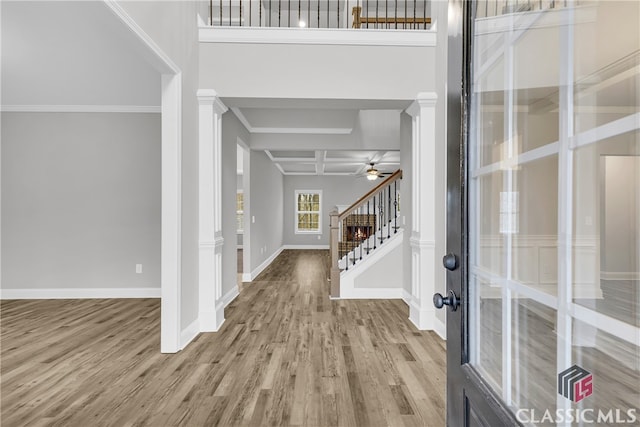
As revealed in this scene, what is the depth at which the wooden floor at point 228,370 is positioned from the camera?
2094 millimetres

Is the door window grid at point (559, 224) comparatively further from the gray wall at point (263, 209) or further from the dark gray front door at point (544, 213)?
the gray wall at point (263, 209)

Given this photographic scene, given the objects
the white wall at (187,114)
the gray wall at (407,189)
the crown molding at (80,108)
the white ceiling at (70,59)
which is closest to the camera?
the white ceiling at (70,59)

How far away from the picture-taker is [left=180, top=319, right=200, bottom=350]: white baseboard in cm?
311

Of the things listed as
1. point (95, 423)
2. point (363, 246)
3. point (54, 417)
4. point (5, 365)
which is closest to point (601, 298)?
point (95, 423)

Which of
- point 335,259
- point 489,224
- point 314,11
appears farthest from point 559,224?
point 314,11

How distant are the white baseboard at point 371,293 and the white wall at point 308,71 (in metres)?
2.67

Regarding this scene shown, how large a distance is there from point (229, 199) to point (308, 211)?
7.56 m

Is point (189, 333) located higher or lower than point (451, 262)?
lower

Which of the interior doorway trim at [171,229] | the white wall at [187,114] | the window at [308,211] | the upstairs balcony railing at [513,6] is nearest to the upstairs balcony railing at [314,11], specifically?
the white wall at [187,114]

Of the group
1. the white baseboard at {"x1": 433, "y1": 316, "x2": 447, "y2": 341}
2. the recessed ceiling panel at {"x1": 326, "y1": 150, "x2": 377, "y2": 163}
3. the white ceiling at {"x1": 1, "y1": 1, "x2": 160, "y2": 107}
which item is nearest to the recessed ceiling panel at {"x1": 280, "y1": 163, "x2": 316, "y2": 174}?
the recessed ceiling panel at {"x1": 326, "y1": 150, "x2": 377, "y2": 163}

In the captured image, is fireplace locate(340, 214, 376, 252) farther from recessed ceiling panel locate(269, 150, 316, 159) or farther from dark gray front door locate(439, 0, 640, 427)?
dark gray front door locate(439, 0, 640, 427)

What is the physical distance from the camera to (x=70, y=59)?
340cm

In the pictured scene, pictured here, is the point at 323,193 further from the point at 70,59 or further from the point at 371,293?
the point at 70,59

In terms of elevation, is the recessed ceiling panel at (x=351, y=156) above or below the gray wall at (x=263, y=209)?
above
